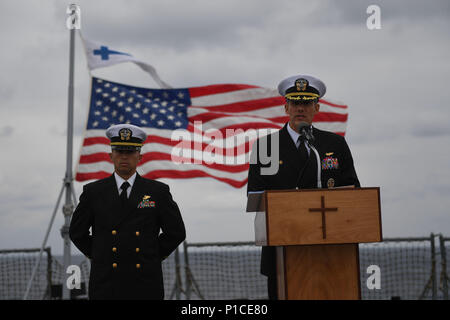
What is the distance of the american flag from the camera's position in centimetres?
1220

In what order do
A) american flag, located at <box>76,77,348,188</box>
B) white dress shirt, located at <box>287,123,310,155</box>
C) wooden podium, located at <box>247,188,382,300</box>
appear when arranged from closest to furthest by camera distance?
1. wooden podium, located at <box>247,188,382,300</box>
2. white dress shirt, located at <box>287,123,310,155</box>
3. american flag, located at <box>76,77,348,188</box>

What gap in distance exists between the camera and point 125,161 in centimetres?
548

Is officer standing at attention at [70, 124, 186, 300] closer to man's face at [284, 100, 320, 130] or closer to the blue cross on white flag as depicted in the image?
man's face at [284, 100, 320, 130]

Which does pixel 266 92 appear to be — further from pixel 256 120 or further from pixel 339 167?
pixel 339 167

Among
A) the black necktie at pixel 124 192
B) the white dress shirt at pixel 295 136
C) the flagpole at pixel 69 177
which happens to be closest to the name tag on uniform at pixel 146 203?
the black necktie at pixel 124 192

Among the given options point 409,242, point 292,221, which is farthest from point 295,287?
point 409,242

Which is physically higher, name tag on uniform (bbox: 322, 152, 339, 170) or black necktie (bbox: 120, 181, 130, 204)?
name tag on uniform (bbox: 322, 152, 339, 170)

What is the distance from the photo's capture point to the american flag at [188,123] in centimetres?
1220

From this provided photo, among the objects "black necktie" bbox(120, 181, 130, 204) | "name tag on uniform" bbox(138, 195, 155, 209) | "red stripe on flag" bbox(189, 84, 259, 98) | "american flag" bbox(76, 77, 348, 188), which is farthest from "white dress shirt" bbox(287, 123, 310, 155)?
"red stripe on flag" bbox(189, 84, 259, 98)

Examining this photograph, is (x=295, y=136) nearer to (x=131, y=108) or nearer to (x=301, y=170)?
(x=301, y=170)

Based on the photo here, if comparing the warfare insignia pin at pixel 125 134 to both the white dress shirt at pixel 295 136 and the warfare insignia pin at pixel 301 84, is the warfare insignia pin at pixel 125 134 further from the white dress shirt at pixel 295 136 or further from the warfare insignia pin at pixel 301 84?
the warfare insignia pin at pixel 301 84

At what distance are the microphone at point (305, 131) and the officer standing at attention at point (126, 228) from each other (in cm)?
140

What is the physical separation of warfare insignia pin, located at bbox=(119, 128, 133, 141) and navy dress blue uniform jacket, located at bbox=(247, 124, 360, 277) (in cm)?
110

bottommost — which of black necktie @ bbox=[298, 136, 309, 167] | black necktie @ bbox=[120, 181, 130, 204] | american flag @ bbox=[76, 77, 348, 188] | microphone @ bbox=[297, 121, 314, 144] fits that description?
black necktie @ bbox=[120, 181, 130, 204]
